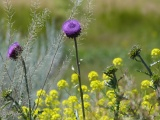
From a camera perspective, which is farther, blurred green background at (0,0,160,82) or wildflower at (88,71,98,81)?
blurred green background at (0,0,160,82)

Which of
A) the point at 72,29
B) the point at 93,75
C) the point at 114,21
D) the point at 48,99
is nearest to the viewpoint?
the point at 72,29

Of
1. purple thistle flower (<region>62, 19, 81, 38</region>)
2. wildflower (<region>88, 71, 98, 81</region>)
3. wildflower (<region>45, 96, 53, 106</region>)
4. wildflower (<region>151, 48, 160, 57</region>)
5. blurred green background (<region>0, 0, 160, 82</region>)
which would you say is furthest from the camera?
blurred green background (<region>0, 0, 160, 82</region>)

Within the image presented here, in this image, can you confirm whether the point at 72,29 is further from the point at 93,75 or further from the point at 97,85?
the point at 93,75

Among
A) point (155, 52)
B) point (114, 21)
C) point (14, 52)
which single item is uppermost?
point (114, 21)

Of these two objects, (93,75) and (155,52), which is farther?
(93,75)

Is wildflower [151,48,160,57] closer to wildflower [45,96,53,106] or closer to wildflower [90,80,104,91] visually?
wildflower [90,80,104,91]

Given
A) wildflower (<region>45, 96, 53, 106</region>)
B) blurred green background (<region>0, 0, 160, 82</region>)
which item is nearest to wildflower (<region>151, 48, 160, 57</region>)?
wildflower (<region>45, 96, 53, 106</region>)

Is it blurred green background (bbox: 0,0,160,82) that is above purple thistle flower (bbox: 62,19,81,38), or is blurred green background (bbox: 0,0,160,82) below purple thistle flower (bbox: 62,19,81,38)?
above

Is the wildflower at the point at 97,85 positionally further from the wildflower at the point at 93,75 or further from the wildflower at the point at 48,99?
the wildflower at the point at 48,99

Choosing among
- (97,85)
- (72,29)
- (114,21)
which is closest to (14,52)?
(72,29)

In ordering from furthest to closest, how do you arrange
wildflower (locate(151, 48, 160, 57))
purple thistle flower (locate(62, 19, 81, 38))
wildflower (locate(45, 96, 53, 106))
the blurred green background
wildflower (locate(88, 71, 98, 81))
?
the blurred green background
wildflower (locate(88, 71, 98, 81))
wildflower (locate(45, 96, 53, 106))
wildflower (locate(151, 48, 160, 57))
purple thistle flower (locate(62, 19, 81, 38))

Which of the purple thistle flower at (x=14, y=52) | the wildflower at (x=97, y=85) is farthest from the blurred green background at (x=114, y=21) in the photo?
the purple thistle flower at (x=14, y=52)

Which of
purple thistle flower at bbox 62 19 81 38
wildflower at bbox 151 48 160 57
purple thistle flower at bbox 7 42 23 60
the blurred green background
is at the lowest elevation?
purple thistle flower at bbox 7 42 23 60

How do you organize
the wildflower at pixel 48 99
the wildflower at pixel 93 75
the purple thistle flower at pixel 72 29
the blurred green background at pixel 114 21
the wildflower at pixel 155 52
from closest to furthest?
the purple thistle flower at pixel 72 29, the wildflower at pixel 155 52, the wildflower at pixel 48 99, the wildflower at pixel 93 75, the blurred green background at pixel 114 21
